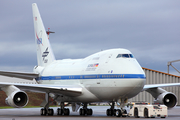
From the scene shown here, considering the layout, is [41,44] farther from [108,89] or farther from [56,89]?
[108,89]

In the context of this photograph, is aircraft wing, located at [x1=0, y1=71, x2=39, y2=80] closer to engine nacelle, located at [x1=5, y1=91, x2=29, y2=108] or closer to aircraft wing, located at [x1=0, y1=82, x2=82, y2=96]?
aircraft wing, located at [x1=0, y1=82, x2=82, y2=96]

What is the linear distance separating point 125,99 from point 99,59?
390cm

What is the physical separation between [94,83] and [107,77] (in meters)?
1.58

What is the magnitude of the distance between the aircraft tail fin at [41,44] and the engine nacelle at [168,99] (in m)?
12.9

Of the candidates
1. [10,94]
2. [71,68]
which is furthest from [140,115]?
[10,94]

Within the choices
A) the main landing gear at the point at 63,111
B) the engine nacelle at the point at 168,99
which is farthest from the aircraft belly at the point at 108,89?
the engine nacelle at the point at 168,99

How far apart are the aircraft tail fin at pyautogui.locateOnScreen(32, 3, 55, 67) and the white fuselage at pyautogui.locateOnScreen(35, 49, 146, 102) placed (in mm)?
6936

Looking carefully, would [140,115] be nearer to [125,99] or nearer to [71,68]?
[125,99]

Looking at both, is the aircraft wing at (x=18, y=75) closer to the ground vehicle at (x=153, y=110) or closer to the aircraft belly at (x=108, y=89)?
the aircraft belly at (x=108, y=89)

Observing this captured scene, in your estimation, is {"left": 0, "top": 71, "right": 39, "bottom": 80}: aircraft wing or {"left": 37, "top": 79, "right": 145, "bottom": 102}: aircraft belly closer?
{"left": 37, "top": 79, "right": 145, "bottom": 102}: aircraft belly

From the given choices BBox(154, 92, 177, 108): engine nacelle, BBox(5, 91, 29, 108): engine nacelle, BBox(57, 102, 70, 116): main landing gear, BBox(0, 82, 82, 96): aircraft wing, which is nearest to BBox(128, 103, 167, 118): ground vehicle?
BBox(154, 92, 177, 108): engine nacelle

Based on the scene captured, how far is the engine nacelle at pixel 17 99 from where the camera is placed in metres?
25.2

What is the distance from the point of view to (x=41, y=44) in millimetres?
37125

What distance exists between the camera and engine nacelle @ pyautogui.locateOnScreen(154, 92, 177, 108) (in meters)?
29.1
